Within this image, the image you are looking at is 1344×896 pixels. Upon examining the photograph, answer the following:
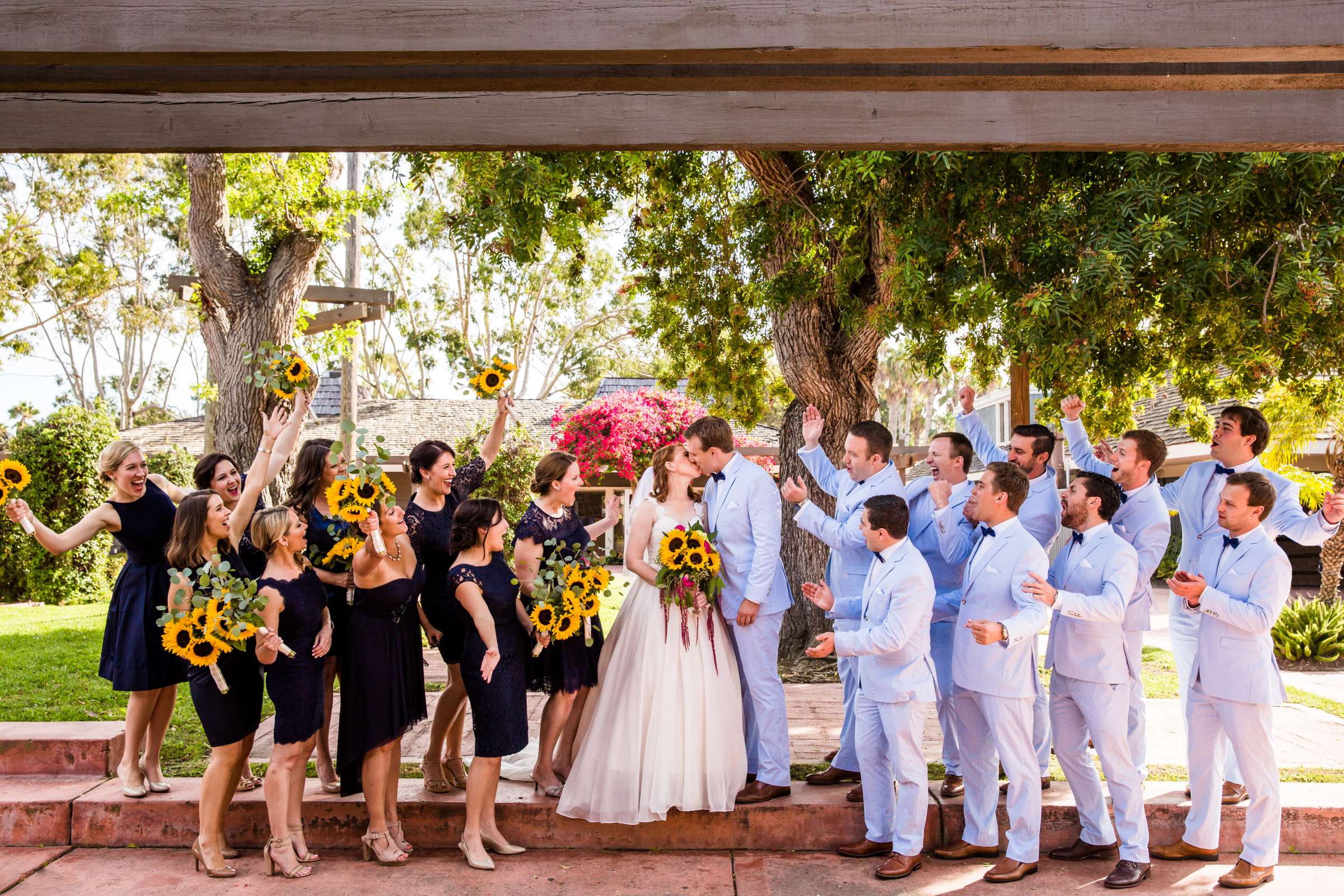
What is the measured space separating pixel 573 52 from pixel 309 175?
9.50 metres

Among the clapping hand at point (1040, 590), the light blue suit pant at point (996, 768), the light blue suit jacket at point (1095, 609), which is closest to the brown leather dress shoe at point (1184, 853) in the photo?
the light blue suit pant at point (996, 768)

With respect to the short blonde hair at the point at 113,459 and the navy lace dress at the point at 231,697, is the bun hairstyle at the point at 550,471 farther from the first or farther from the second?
the short blonde hair at the point at 113,459

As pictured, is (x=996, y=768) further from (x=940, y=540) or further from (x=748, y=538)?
(x=748, y=538)

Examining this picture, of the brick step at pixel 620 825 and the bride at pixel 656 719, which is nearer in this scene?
the bride at pixel 656 719

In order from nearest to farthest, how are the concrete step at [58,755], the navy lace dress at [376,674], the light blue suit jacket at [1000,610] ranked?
the light blue suit jacket at [1000,610] → the navy lace dress at [376,674] → the concrete step at [58,755]

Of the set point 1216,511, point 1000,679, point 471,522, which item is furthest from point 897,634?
point 1216,511

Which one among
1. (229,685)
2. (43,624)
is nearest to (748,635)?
(229,685)

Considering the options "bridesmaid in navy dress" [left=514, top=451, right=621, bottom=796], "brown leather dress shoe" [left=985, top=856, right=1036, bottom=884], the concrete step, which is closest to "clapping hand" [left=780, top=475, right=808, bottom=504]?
"bridesmaid in navy dress" [left=514, top=451, right=621, bottom=796]

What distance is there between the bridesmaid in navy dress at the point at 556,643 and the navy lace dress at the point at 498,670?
168mm

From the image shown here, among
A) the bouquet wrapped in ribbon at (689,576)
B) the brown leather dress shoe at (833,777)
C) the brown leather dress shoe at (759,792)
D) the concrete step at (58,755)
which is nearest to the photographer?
the bouquet wrapped in ribbon at (689,576)

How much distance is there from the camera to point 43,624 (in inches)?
448

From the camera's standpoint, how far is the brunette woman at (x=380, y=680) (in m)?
4.74

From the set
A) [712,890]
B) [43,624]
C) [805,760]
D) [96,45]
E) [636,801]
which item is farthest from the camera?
[43,624]

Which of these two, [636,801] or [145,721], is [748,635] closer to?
[636,801]
